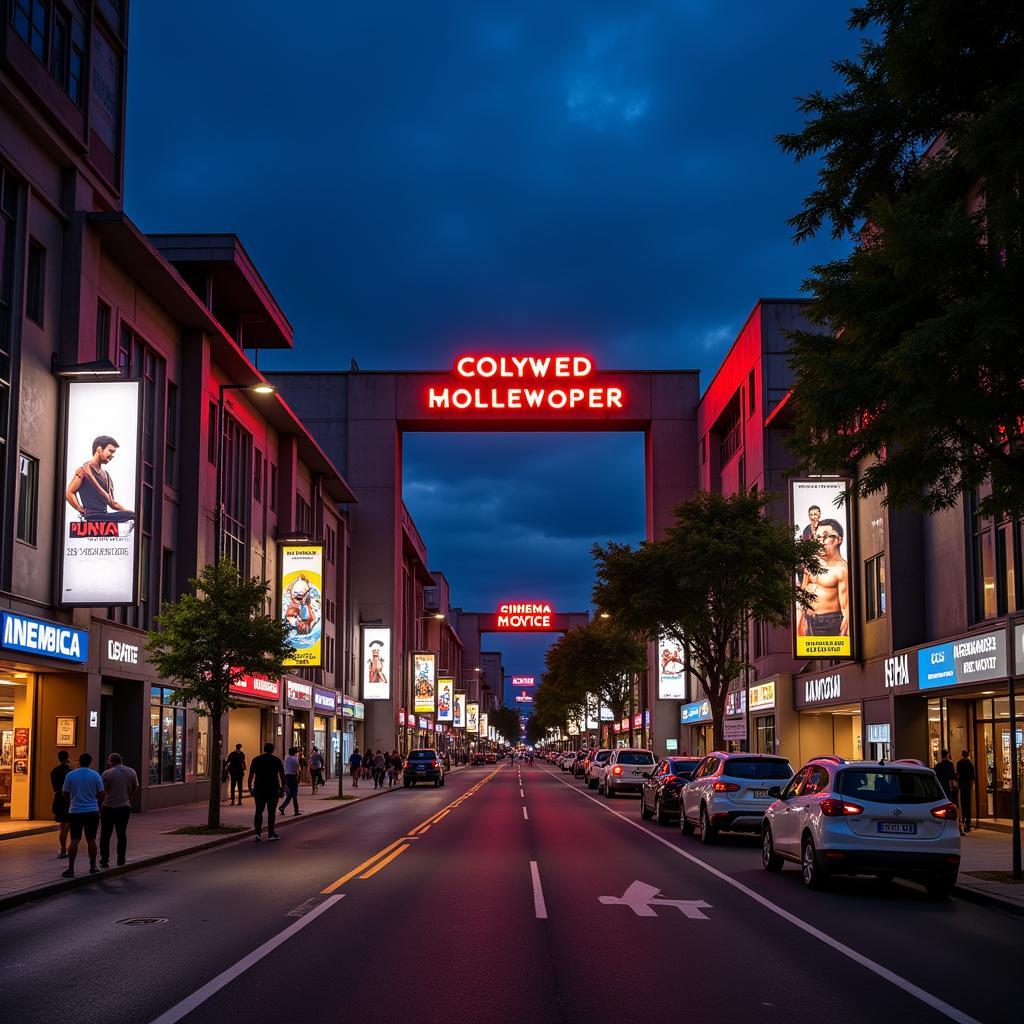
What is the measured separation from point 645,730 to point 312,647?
3365 cm

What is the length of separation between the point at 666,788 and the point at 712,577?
10838mm

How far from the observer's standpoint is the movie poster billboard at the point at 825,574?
39500mm

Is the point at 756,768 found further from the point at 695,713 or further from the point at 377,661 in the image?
the point at 377,661

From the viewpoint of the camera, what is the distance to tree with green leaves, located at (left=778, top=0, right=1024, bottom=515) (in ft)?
41.3

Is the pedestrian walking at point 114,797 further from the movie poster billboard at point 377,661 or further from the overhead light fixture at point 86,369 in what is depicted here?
the movie poster billboard at point 377,661

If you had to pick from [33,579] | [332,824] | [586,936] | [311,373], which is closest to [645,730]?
[311,373]

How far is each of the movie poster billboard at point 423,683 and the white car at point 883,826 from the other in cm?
7909

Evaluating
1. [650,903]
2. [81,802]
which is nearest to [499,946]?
[650,903]

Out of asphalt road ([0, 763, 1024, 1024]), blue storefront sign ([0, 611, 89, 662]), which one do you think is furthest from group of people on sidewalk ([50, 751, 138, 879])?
blue storefront sign ([0, 611, 89, 662])

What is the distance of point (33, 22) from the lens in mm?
28672

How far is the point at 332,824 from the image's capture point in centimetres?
3238

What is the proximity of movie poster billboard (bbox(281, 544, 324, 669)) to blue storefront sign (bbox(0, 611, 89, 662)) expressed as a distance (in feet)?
70.6

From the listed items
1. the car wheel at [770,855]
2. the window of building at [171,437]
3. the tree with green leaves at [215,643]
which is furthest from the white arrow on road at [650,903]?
the window of building at [171,437]

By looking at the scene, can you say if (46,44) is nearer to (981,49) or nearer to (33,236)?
(33,236)
